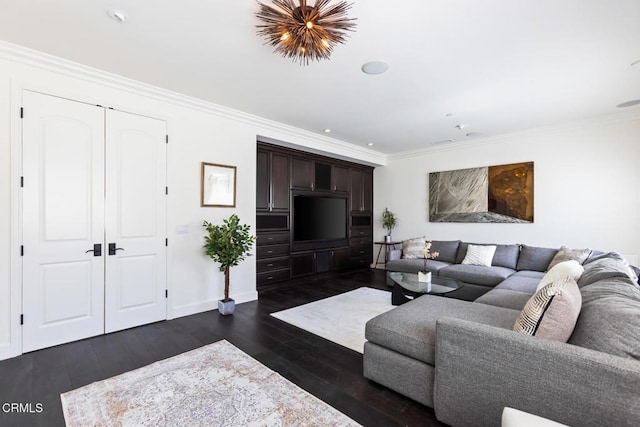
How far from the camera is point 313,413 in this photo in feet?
6.11

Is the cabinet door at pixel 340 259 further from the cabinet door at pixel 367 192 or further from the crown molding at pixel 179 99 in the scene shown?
the crown molding at pixel 179 99

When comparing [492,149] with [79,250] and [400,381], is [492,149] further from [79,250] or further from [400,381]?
[79,250]

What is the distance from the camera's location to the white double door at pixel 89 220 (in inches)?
108

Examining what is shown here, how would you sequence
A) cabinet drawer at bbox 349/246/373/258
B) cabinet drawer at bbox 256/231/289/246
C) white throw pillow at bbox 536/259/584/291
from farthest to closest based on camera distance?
cabinet drawer at bbox 349/246/373/258, cabinet drawer at bbox 256/231/289/246, white throw pillow at bbox 536/259/584/291

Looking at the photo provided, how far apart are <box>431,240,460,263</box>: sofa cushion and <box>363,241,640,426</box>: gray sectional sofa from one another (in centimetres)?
286

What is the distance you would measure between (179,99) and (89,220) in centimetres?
177

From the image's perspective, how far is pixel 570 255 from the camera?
4016 mm

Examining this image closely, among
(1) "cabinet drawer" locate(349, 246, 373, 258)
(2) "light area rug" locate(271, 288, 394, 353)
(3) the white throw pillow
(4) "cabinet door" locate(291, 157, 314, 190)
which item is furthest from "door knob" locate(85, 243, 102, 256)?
(1) "cabinet drawer" locate(349, 246, 373, 258)

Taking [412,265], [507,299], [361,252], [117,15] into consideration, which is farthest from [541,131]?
[117,15]

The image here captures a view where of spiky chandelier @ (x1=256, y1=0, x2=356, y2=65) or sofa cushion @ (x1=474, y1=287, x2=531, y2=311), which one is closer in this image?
spiky chandelier @ (x1=256, y1=0, x2=356, y2=65)

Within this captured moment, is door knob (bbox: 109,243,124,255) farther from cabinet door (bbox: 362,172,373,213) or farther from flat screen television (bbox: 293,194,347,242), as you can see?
cabinet door (bbox: 362,172,373,213)

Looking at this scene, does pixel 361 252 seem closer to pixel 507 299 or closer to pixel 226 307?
pixel 226 307

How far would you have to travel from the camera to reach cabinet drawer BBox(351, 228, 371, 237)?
22.4 feet

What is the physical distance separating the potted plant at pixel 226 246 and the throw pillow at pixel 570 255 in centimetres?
439
